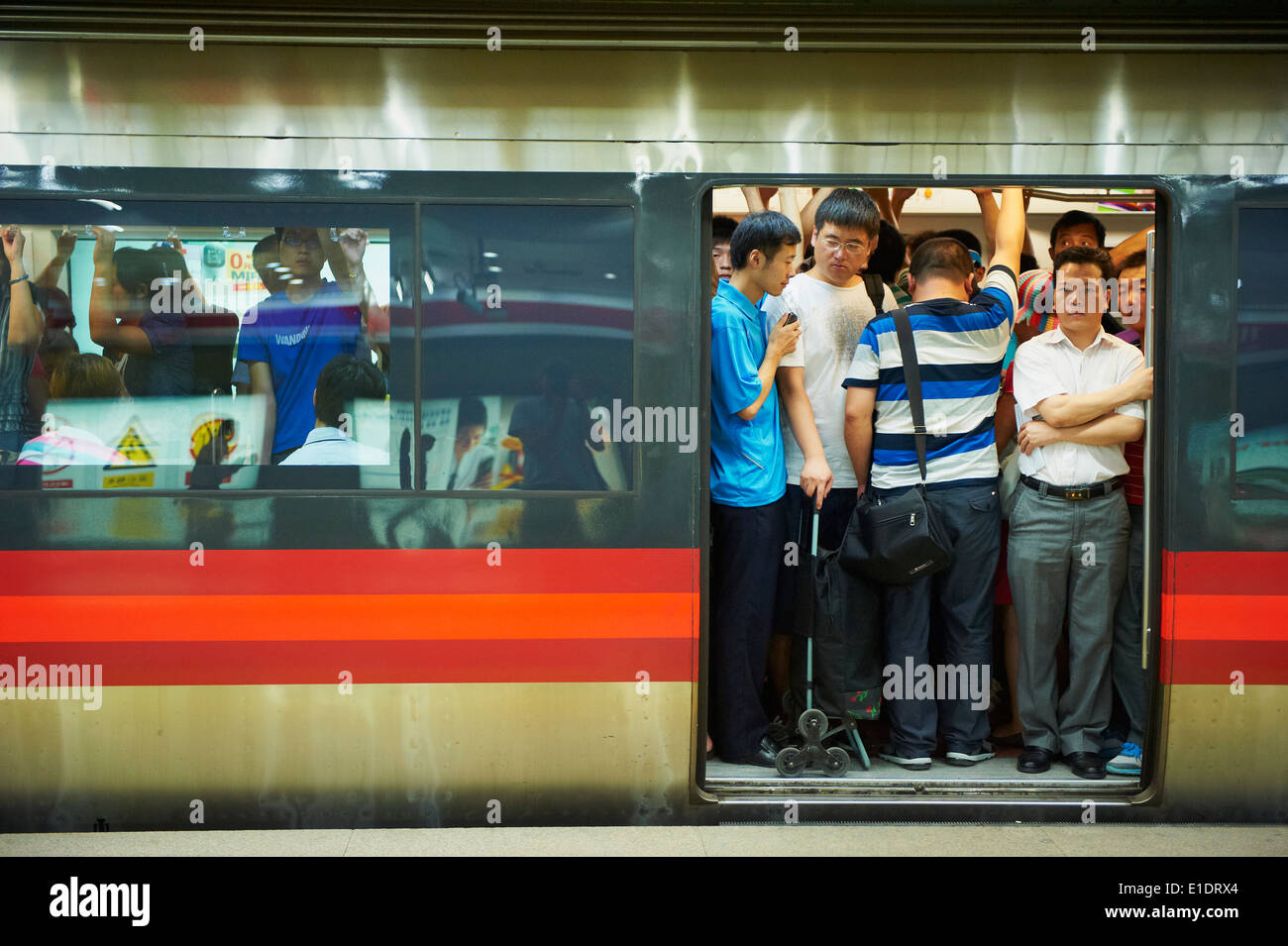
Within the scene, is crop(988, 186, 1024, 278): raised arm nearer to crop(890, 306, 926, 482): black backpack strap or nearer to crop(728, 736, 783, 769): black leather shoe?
crop(890, 306, 926, 482): black backpack strap

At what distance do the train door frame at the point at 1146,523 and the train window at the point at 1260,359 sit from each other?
25 centimetres

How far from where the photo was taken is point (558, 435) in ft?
12.3

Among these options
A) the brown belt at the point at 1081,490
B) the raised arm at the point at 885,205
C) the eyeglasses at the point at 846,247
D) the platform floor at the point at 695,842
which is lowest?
the platform floor at the point at 695,842

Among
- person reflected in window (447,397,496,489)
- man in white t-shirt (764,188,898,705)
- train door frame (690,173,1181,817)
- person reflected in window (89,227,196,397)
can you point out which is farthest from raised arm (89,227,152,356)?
man in white t-shirt (764,188,898,705)

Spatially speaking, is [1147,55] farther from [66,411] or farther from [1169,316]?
[66,411]

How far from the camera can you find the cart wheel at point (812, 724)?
401cm

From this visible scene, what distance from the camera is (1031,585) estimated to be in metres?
4.19

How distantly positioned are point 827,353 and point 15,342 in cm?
297

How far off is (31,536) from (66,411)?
44 centimetres

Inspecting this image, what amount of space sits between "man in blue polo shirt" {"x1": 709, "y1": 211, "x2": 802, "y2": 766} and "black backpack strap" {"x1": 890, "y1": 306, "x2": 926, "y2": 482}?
0.43 metres

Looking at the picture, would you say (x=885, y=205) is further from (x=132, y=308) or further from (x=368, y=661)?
(x=132, y=308)

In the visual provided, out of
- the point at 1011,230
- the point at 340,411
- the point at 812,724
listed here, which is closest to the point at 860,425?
the point at 1011,230

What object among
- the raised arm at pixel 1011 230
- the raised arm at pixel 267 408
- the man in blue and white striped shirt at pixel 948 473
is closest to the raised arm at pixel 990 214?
the raised arm at pixel 1011 230

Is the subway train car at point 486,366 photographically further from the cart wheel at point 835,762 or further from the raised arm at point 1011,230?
the raised arm at point 1011,230
